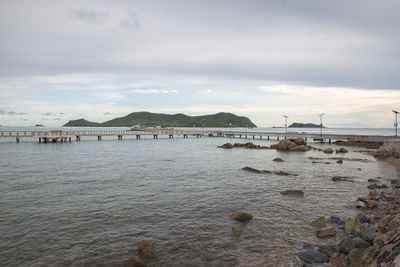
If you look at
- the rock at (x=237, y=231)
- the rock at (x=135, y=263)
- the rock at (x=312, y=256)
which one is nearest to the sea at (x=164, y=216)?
the rock at (x=237, y=231)

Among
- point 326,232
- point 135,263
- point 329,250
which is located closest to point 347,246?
point 329,250

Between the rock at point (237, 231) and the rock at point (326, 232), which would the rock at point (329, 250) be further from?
the rock at point (237, 231)

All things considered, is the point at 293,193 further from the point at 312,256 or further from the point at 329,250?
the point at 312,256

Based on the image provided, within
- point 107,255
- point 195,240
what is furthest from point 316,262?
point 107,255

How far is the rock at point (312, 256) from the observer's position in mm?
8664

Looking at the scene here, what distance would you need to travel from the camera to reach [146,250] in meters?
9.30

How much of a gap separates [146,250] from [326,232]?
757cm

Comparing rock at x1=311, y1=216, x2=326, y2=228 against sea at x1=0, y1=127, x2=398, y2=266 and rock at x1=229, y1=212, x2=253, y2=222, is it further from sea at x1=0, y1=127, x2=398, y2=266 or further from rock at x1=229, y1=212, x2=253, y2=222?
rock at x1=229, y1=212, x2=253, y2=222

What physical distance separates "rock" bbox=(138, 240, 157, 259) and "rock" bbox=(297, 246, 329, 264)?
5362 millimetres

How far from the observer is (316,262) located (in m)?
8.58

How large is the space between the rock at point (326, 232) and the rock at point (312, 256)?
1480mm

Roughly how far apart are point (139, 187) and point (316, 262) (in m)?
14.1

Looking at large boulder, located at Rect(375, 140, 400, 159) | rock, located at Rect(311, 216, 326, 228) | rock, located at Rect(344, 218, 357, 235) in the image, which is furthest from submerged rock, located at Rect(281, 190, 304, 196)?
large boulder, located at Rect(375, 140, 400, 159)

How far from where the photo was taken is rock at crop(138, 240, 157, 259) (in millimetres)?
9203
